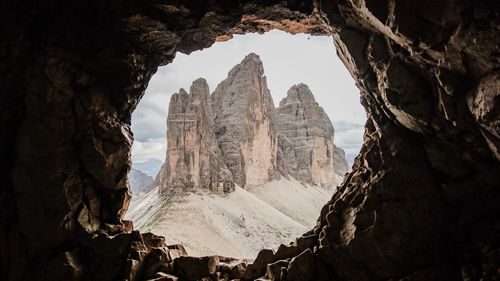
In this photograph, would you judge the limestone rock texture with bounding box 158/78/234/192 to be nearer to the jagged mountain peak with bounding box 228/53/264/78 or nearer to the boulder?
the jagged mountain peak with bounding box 228/53/264/78

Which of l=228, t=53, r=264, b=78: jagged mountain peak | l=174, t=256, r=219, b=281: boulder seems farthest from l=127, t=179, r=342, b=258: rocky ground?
l=228, t=53, r=264, b=78: jagged mountain peak

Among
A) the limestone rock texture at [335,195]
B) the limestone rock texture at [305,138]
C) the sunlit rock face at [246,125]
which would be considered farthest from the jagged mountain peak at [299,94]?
the limestone rock texture at [335,195]

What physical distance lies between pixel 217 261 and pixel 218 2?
10706 mm

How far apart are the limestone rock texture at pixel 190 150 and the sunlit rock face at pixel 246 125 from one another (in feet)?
53.2

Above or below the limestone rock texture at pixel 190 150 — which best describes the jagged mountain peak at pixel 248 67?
above

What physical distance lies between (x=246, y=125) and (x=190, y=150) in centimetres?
2925

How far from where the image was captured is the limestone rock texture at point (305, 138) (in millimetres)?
138750

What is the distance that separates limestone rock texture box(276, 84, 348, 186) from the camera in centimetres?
13875

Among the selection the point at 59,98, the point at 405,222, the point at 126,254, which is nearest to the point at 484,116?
the point at 405,222

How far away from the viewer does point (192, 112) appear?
274 feet

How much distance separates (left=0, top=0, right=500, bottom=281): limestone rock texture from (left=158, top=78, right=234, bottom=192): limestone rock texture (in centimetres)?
6556

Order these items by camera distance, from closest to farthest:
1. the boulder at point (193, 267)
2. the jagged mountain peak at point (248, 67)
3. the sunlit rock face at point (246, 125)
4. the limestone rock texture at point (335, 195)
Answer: the limestone rock texture at point (335, 195)
the boulder at point (193, 267)
the sunlit rock face at point (246, 125)
the jagged mountain peak at point (248, 67)

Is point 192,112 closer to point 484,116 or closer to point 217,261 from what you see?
point 217,261

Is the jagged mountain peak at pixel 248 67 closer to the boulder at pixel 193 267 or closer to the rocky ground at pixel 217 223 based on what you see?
the rocky ground at pixel 217 223
